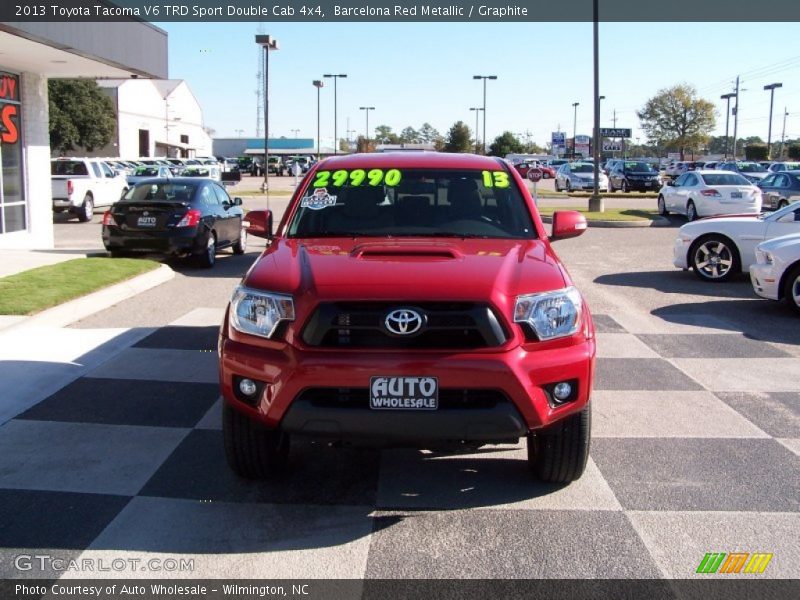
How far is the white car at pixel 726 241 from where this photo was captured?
41.0 ft

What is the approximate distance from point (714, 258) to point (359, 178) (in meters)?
8.64

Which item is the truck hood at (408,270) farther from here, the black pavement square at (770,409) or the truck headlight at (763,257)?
the truck headlight at (763,257)

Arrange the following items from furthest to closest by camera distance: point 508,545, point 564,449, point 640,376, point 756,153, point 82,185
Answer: point 756,153, point 82,185, point 640,376, point 564,449, point 508,545

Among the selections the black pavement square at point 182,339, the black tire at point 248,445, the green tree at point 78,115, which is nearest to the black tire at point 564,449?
the black tire at point 248,445

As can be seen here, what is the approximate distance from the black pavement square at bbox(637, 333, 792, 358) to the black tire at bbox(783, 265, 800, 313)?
147 centimetres

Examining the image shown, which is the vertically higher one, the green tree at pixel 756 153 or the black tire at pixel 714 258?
the green tree at pixel 756 153

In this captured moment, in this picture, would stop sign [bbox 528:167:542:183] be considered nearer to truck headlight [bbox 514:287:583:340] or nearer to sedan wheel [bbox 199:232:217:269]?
sedan wheel [bbox 199:232:217:269]

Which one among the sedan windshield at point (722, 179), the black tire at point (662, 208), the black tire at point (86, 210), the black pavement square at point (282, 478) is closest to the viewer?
the black pavement square at point (282, 478)

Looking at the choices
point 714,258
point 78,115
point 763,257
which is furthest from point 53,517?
point 78,115

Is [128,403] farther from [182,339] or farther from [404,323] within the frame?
[404,323]

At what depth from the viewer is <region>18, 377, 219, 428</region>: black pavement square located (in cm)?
587

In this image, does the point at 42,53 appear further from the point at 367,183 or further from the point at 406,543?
the point at 406,543

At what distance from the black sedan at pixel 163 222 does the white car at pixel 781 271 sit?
8.63m

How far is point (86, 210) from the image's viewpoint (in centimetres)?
2475
